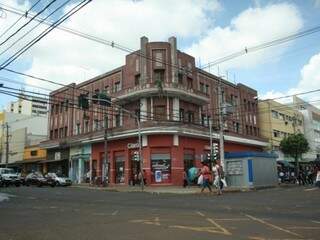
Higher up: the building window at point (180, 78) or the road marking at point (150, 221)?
the building window at point (180, 78)

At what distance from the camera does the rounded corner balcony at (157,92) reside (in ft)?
133

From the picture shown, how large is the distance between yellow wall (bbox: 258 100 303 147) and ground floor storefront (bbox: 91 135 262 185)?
62.8 ft

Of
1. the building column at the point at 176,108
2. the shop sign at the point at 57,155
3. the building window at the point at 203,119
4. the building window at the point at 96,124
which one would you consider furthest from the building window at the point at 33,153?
the building column at the point at 176,108

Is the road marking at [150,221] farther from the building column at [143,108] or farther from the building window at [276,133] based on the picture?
the building window at [276,133]

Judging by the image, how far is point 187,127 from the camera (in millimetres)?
41812

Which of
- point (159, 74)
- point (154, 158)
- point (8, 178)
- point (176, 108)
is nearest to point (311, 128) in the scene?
point (176, 108)

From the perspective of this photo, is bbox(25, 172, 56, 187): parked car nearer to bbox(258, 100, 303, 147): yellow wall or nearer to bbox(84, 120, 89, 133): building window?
bbox(84, 120, 89, 133): building window

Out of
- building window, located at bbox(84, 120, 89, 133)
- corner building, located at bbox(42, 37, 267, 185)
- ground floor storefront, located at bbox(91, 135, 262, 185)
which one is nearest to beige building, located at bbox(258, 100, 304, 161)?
corner building, located at bbox(42, 37, 267, 185)

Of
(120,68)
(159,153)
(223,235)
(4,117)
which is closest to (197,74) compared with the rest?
(120,68)

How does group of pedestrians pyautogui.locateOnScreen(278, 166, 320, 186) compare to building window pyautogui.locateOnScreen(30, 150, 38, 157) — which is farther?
building window pyautogui.locateOnScreen(30, 150, 38, 157)

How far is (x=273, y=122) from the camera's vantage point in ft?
210

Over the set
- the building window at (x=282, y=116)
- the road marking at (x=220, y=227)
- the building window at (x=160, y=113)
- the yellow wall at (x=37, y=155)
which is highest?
the building window at (x=282, y=116)

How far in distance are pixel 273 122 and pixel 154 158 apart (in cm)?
2903

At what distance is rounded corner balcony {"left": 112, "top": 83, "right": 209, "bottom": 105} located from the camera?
133 ft
